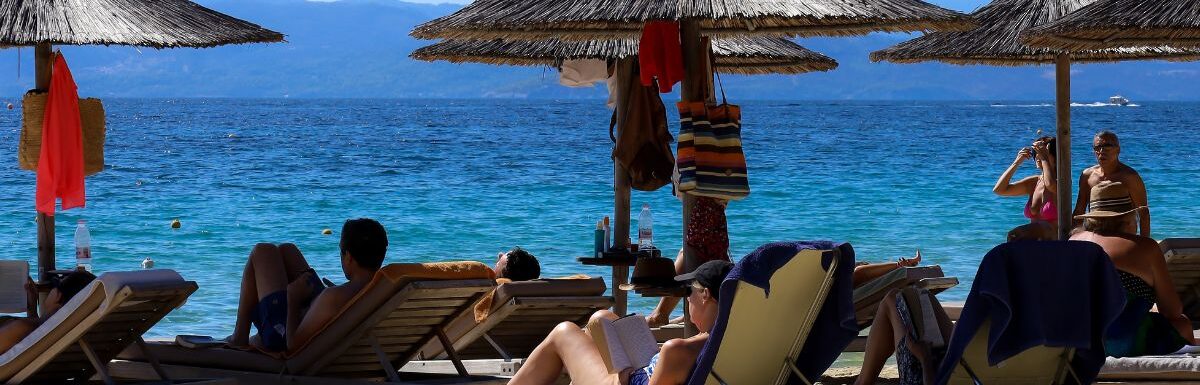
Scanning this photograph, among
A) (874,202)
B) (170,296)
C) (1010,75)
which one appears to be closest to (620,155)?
(170,296)

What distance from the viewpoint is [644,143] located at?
725 centimetres

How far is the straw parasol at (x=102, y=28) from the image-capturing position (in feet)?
18.1

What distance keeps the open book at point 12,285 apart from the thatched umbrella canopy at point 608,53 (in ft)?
8.28

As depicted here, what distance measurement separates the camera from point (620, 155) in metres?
7.28

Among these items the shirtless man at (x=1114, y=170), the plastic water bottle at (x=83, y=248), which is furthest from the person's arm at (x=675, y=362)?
the shirtless man at (x=1114, y=170)

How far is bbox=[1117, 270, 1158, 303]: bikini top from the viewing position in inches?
212

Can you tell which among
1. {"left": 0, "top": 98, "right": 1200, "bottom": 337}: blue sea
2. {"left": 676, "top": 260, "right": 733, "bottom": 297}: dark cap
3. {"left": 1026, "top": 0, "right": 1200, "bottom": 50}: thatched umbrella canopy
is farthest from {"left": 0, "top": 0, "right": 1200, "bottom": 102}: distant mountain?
{"left": 676, "top": 260, "right": 733, "bottom": 297}: dark cap

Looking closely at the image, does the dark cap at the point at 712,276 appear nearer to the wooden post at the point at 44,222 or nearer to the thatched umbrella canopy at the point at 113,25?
the thatched umbrella canopy at the point at 113,25

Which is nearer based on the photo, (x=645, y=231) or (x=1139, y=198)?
(x=1139, y=198)

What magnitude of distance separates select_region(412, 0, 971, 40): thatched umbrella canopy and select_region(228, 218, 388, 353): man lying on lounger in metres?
0.87

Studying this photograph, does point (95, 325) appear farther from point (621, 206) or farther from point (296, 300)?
point (621, 206)

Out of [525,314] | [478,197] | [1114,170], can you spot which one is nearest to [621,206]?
[525,314]

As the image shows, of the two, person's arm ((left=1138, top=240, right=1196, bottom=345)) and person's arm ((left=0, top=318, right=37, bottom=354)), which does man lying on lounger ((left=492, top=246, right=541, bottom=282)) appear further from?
person's arm ((left=1138, top=240, right=1196, bottom=345))

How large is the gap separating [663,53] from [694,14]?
605mm
